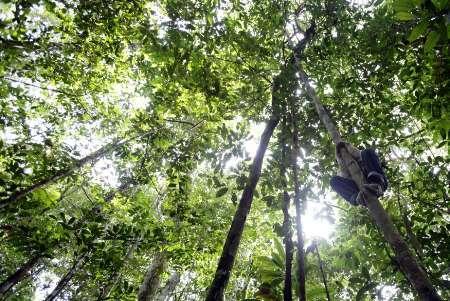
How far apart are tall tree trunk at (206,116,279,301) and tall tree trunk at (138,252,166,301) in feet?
13.2

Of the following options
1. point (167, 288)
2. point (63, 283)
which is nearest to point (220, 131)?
point (63, 283)

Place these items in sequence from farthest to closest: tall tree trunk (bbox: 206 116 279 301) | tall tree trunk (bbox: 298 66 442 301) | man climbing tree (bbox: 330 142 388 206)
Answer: man climbing tree (bbox: 330 142 388 206)
tall tree trunk (bbox: 206 116 279 301)
tall tree trunk (bbox: 298 66 442 301)

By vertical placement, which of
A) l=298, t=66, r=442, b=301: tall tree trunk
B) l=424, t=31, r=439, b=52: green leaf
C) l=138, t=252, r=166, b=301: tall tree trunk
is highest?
l=138, t=252, r=166, b=301: tall tree trunk

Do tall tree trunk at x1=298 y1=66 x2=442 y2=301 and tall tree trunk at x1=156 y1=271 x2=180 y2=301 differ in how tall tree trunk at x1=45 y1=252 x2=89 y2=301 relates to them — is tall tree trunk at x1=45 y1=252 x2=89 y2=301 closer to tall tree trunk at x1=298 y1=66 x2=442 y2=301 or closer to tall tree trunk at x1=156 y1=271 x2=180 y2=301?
tall tree trunk at x1=298 y1=66 x2=442 y2=301

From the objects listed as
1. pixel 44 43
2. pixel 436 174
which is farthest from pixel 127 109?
pixel 436 174

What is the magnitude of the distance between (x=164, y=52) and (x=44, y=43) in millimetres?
3090

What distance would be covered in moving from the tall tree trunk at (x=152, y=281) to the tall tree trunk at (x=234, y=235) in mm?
4022

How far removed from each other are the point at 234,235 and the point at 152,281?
14.9 ft

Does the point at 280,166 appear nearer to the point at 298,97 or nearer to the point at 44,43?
the point at 298,97

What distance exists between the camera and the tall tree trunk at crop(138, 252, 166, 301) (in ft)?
27.0

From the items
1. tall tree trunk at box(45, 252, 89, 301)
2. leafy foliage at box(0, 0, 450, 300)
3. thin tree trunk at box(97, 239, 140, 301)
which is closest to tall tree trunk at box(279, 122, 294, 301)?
leafy foliage at box(0, 0, 450, 300)

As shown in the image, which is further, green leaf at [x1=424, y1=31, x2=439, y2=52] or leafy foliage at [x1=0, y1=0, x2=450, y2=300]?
leafy foliage at [x1=0, y1=0, x2=450, y2=300]

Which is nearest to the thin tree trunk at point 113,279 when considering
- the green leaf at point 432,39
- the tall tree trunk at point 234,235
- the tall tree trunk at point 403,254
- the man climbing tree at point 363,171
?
the tall tree trunk at point 234,235

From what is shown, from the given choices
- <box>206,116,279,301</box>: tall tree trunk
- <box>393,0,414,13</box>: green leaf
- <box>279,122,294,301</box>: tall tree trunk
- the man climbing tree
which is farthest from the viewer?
the man climbing tree
